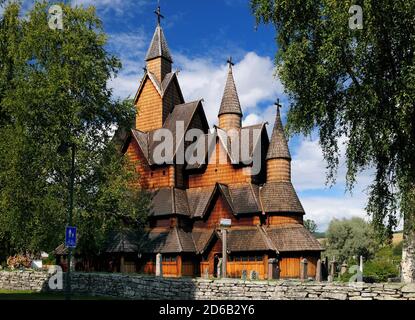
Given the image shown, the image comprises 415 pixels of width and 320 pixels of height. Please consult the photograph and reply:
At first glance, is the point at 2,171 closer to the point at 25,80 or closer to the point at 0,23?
the point at 25,80

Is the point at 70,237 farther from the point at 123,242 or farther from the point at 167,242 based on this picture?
the point at 123,242

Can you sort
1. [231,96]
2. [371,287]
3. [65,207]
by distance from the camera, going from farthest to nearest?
[231,96] < [65,207] < [371,287]

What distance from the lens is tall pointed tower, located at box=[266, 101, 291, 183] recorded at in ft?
126

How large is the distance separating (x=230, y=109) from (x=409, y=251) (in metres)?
27.9

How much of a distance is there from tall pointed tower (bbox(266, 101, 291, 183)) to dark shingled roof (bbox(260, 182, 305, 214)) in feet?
1.83

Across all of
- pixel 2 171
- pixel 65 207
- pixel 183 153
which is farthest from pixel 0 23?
pixel 183 153

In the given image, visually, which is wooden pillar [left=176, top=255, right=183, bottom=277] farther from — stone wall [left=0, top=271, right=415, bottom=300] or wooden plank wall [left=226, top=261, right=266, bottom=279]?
stone wall [left=0, top=271, right=415, bottom=300]

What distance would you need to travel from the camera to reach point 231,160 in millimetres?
39281

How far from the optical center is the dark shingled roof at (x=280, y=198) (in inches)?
1436

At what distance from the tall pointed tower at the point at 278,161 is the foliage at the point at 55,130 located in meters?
12.0

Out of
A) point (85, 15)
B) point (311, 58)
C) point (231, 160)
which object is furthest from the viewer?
point (231, 160)

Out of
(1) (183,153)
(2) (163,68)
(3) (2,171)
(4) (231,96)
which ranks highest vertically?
(2) (163,68)

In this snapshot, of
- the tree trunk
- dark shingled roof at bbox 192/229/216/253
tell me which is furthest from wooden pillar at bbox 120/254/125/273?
the tree trunk
